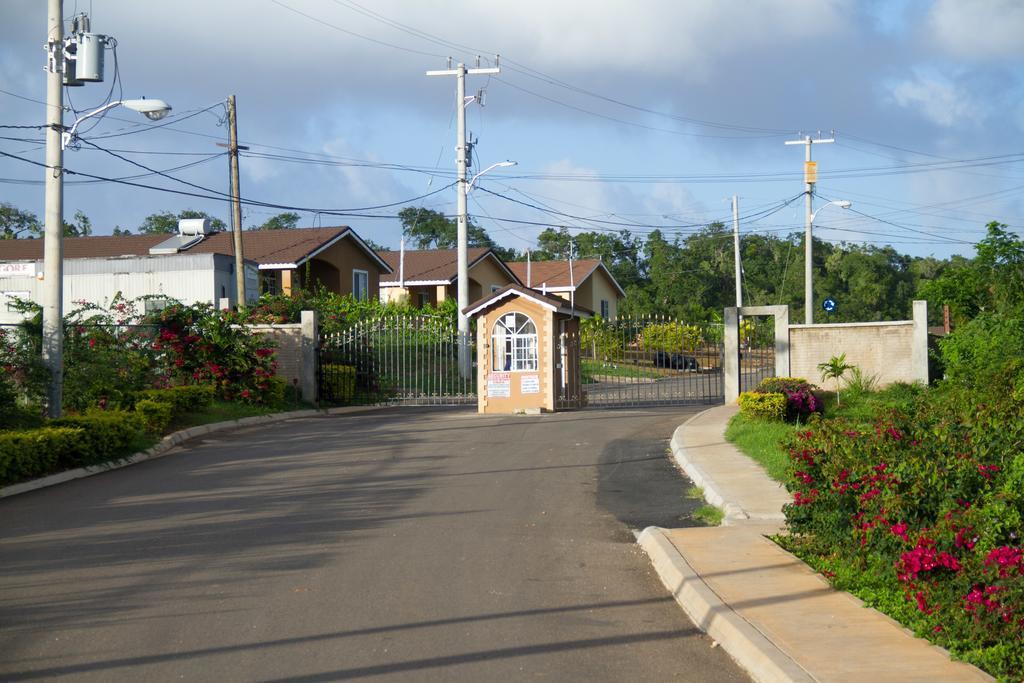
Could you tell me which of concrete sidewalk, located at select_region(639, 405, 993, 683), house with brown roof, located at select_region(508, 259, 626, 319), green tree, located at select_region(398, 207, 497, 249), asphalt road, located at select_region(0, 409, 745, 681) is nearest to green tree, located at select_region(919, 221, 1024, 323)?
asphalt road, located at select_region(0, 409, 745, 681)

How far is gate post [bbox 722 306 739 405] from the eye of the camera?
2712 centimetres

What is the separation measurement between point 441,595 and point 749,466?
24.7 ft

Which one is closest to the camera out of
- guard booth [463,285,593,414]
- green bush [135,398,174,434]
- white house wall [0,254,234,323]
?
green bush [135,398,174,434]

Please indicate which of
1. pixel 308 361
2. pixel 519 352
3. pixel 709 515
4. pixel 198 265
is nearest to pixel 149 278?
pixel 198 265

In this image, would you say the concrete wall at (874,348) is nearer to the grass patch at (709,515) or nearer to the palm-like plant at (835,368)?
the palm-like plant at (835,368)

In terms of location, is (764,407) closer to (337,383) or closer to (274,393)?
(274,393)

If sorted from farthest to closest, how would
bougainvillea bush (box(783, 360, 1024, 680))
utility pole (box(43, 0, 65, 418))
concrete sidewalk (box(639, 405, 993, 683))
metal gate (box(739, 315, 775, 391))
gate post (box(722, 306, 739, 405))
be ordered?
metal gate (box(739, 315, 775, 391))
gate post (box(722, 306, 739, 405))
utility pole (box(43, 0, 65, 418))
bougainvillea bush (box(783, 360, 1024, 680))
concrete sidewalk (box(639, 405, 993, 683))

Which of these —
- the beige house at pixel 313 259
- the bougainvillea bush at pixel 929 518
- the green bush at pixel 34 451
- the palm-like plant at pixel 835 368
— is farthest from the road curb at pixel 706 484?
the beige house at pixel 313 259

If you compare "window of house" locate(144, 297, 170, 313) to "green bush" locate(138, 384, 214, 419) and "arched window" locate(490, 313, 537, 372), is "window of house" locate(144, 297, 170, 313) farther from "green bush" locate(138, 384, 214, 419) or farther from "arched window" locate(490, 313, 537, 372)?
"arched window" locate(490, 313, 537, 372)

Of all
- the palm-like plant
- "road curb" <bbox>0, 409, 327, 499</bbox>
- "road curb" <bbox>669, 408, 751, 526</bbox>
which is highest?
the palm-like plant

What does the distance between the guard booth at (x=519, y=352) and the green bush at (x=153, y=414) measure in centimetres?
909

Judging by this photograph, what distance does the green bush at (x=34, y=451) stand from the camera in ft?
45.6

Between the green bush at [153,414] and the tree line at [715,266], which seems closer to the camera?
the green bush at [153,414]

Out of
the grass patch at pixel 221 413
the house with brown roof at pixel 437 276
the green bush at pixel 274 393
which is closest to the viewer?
the grass patch at pixel 221 413
